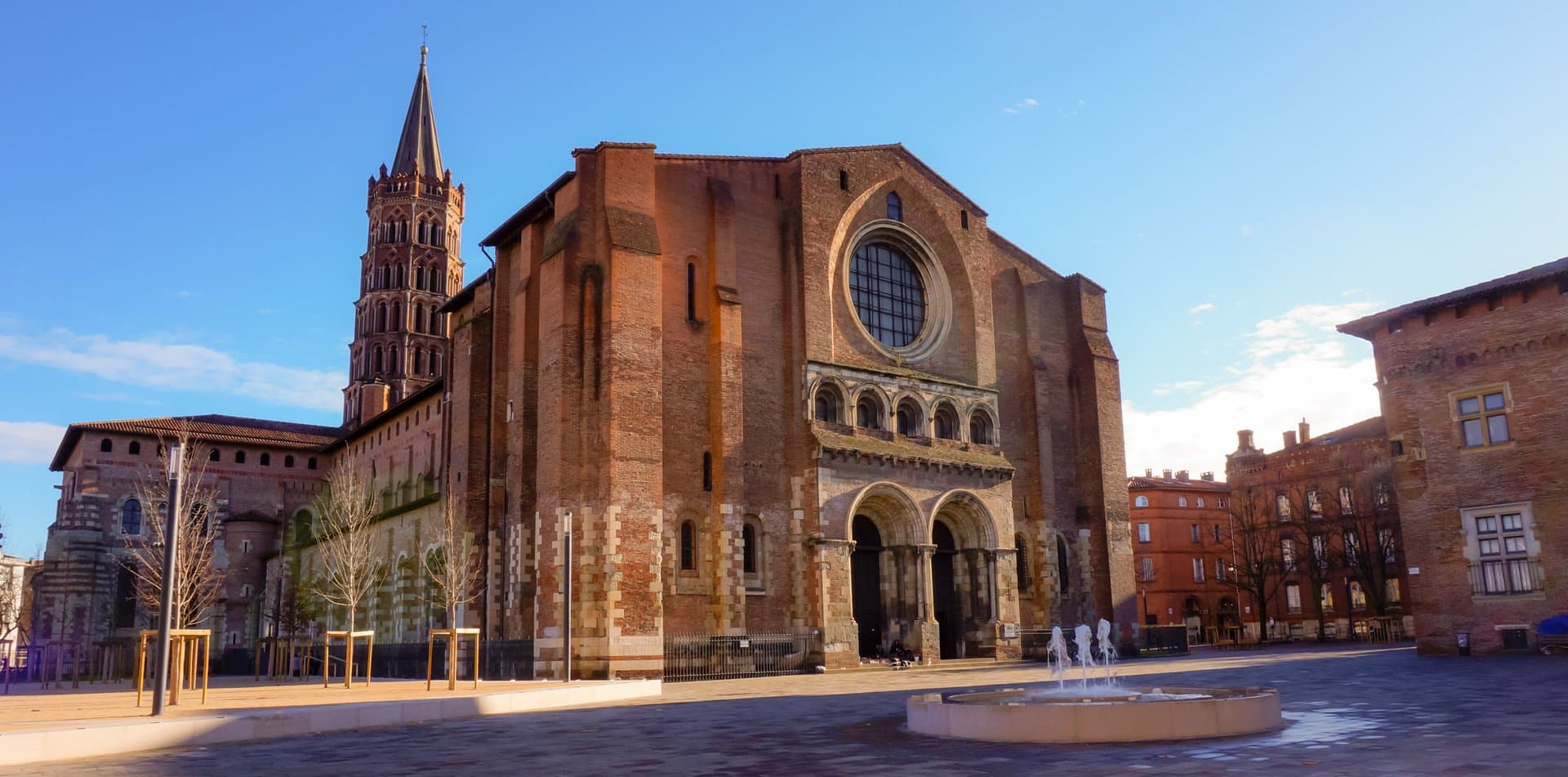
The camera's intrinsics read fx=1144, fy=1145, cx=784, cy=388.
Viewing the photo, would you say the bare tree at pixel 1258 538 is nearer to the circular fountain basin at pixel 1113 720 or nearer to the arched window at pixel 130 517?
the circular fountain basin at pixel 1113 720

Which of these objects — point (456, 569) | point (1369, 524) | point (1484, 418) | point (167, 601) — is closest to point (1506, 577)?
point (1484, 418)

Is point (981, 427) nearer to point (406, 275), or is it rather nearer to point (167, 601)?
point (167, 601)

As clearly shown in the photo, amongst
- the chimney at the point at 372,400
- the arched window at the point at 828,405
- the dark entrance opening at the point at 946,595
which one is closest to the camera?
the arched window at the point at 828,405

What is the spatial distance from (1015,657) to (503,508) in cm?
1704

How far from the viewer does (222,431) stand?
2424 inches

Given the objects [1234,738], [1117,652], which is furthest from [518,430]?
[1234,738]

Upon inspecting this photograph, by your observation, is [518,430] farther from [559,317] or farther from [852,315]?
[852,315]

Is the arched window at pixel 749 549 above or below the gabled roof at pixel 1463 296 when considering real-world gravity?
below

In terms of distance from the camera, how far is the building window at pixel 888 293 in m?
39.1

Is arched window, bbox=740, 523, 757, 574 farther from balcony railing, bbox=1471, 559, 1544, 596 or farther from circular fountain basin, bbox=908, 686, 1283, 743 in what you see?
circular fountain basin, bbox=908, 686, 1283, 743

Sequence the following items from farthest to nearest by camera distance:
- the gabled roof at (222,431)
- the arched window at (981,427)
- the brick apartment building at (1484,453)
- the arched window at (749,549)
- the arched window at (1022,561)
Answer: the gabled roof at (222,431) < the arched window at (1022,561) < the arched window at (981,427) < the arched window at (749,549) < the brick apartment building at (1484,453)

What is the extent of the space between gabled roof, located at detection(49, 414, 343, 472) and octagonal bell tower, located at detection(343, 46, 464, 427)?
7.13 meters

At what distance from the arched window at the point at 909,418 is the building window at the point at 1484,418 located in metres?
15.5

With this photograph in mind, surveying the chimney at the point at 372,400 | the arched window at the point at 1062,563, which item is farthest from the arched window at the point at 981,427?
the chimney at the point at 372,400
